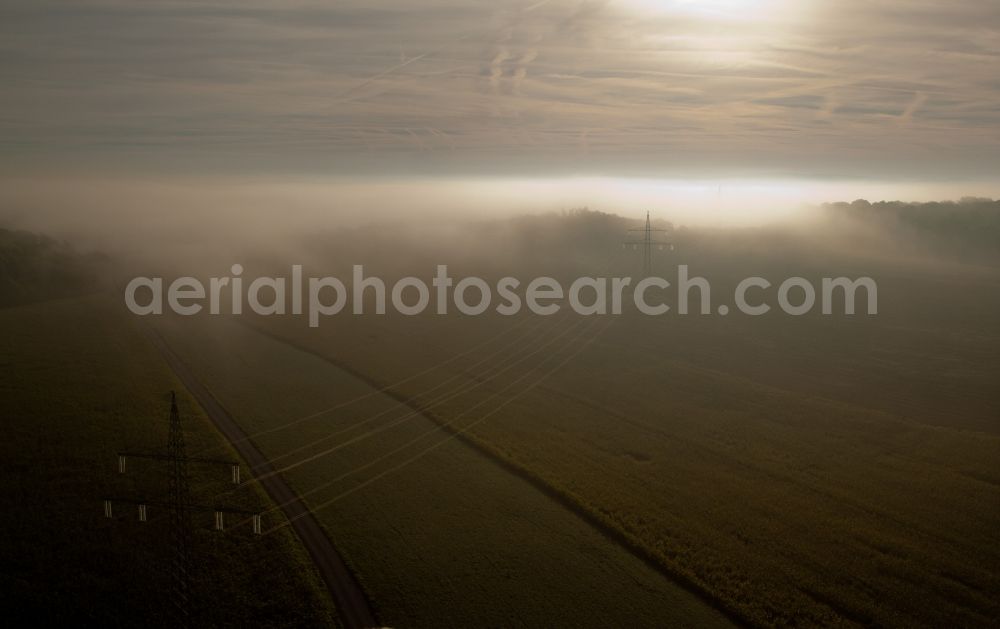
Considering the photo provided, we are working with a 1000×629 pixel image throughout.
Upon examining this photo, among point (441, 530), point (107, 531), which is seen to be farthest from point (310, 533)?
point (107, 531)

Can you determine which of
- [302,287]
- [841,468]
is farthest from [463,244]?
[841,468]

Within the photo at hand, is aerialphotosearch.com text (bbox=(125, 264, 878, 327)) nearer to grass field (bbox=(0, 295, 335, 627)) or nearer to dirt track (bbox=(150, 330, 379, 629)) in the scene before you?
grass field (bbox=(0, 295, 335, 627))

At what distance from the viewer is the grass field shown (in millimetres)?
25375

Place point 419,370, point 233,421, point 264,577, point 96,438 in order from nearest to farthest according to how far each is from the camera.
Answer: point 264,577 → point 96,438 → point 233,421 → point 419,370

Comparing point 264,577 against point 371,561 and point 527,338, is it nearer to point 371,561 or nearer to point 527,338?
point 371,561

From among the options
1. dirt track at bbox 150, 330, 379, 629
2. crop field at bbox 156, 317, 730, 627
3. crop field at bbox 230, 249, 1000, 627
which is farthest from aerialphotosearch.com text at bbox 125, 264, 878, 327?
crop field at bbox 156, 317, 730, 627

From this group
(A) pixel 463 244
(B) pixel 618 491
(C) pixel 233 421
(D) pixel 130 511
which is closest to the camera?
(D) pixel 130 511

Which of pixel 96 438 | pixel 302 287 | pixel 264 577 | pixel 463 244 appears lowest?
pixel 264 577

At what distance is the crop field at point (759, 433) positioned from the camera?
28109mm

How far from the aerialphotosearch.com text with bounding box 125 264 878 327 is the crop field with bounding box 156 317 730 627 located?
43.8 m

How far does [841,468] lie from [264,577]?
36.1 m

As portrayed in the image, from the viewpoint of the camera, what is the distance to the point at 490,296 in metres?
102

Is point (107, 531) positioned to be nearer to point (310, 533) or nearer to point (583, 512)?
point (310, 533)

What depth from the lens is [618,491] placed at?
36.1m
